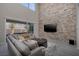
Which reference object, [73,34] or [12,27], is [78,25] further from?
[12,27]

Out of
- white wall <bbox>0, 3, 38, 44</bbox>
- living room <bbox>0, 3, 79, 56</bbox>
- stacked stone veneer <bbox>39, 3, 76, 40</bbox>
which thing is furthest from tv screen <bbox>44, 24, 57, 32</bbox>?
white wall <bbox>0, 3, 38, 44</bbox>

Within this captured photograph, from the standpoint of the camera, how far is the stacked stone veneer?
3.53 meters

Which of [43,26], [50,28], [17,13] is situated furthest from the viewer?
[17,13]

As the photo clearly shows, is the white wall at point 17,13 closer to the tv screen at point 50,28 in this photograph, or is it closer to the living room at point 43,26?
the living room at point 43,26

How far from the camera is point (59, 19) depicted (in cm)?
424

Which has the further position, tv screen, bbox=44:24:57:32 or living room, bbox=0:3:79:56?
tv screen, bbox=44:24:57:32

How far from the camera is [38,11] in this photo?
3.49 meters

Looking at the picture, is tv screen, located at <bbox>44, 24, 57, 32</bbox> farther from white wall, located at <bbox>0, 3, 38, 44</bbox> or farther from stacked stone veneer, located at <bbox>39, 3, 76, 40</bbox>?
white wall, located at <bbox>0, 3, 38, 44</bbox>

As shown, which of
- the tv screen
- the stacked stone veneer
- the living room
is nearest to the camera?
the living room

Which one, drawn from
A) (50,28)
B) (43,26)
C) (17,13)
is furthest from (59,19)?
(17,13)

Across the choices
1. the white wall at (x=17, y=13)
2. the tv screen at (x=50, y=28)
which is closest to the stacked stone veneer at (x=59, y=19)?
the tv screen at (x=50, y=28)

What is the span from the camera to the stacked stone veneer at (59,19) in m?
3.53

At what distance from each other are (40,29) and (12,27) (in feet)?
3.90

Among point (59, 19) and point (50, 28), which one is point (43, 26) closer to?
point (50, 28)
